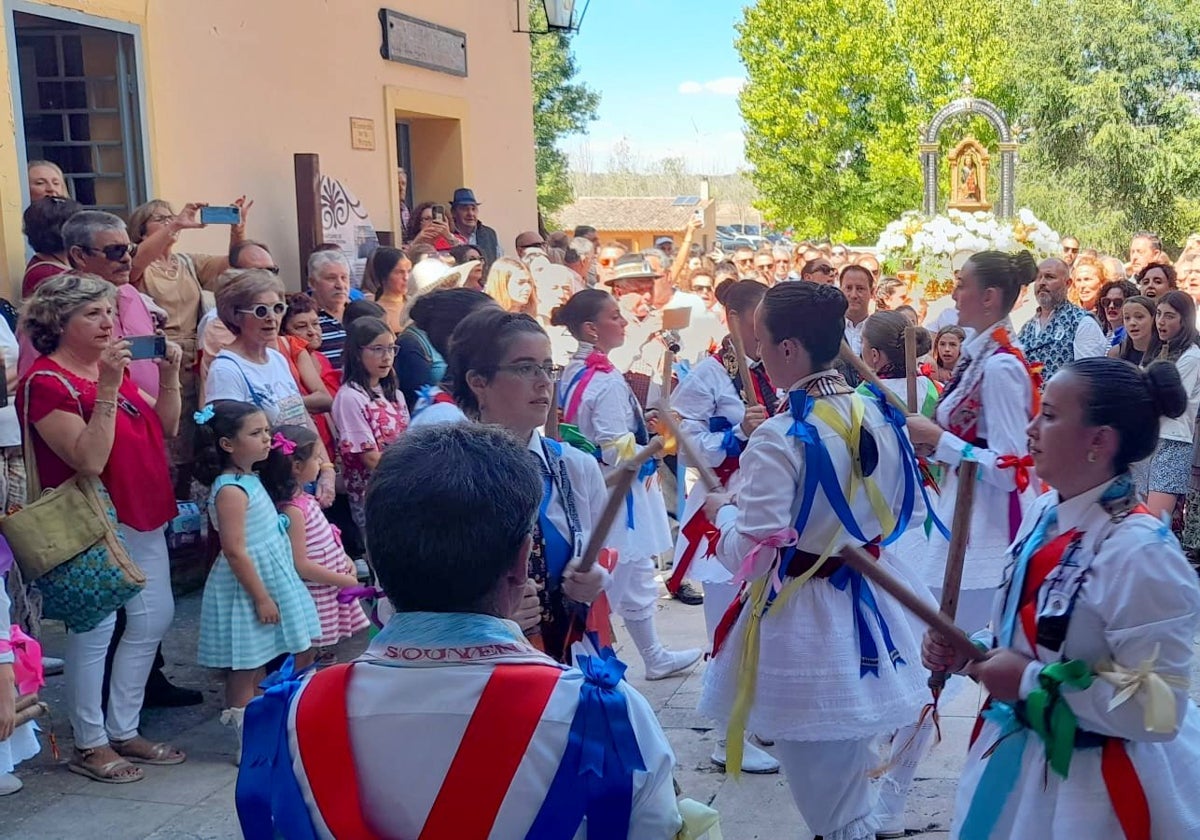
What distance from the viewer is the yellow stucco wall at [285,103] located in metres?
7.46

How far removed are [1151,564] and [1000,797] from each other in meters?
0.59

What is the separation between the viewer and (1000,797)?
103 inches

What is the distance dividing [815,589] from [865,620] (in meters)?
0.17

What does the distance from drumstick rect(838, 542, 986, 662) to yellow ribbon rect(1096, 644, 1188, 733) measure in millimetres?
272

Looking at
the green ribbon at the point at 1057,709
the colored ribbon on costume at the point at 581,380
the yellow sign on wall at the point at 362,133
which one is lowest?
the green ribbon at the point at 1057,709

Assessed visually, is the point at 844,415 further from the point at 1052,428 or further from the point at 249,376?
the point at 249,376

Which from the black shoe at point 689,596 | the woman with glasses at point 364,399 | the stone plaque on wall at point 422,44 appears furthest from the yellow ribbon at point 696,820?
the stone plaque on wall at point 422,44

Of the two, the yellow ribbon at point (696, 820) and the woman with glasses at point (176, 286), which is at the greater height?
the woman with glasses at point (176, 286)

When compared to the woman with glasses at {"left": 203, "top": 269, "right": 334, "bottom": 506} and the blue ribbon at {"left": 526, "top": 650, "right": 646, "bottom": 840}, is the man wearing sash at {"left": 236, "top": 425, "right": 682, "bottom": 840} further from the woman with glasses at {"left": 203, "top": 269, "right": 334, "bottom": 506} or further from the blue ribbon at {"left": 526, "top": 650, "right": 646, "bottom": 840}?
the woman with glasses at {"left": 203, "top": 269, "right": 334, "bottom": 506}

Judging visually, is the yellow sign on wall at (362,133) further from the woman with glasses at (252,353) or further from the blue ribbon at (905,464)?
the blue ribbon at (905,464)

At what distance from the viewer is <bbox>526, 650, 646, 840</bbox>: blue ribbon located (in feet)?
5.44

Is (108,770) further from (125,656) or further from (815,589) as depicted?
(815,589)

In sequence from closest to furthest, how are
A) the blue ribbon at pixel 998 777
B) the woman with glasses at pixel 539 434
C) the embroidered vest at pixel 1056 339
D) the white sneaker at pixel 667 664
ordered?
the blue ribbon at pixel 998 777 < the woman with glasses at pixel 539 434 < the white sneaker at pixel 667 664 < the embroidered vest at pixel 1056 339

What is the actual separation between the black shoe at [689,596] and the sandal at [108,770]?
3376mm
